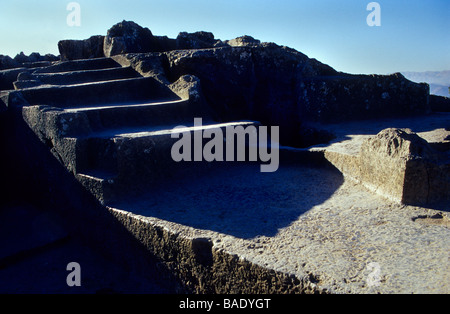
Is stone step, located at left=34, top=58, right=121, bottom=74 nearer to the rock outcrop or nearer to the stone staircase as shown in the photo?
the rock outcrop

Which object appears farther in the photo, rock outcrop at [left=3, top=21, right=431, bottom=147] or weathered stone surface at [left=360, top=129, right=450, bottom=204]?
rock outcrop at [left=3, top=21, right=431, bottom=147]

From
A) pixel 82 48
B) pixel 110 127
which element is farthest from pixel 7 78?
pixel 110 127

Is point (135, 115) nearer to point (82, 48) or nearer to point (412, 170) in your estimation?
point (412, 170)

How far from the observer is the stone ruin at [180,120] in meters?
2.66

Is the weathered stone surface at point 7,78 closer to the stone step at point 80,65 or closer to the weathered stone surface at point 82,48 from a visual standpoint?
the stone step at point 80,65

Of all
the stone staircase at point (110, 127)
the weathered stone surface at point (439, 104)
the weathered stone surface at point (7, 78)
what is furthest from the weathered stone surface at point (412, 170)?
the weathered stone surface at point (7, 78)

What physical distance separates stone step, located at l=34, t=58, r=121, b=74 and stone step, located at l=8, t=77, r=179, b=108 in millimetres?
1255

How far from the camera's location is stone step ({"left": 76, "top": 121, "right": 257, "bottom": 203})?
3.25 meters

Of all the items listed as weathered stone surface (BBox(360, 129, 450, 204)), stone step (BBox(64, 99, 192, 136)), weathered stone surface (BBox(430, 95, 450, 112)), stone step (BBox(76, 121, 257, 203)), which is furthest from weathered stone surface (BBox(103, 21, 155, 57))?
weathered stone surface (BBox(430, 95, 450, 112))

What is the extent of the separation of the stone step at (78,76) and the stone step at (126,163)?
8.03 feet
